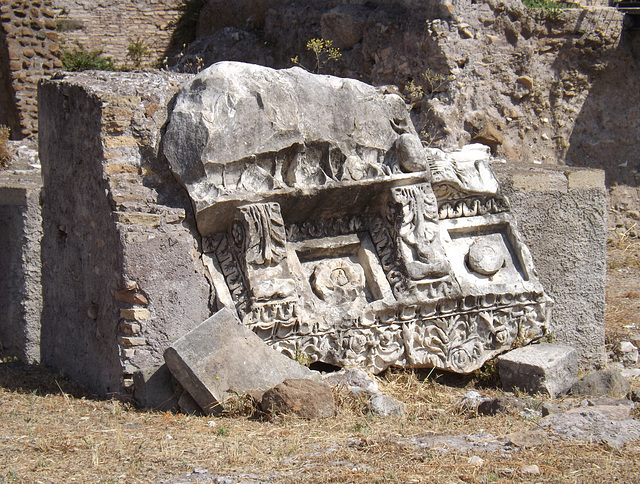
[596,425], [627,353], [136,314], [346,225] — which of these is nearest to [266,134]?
[346,225]

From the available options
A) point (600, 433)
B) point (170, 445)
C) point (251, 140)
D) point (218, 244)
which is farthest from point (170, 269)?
point (600, 433)

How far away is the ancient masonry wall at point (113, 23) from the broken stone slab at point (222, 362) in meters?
10.4

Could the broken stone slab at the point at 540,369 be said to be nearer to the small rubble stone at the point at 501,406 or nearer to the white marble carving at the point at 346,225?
the white marble carving at the point at 346,225

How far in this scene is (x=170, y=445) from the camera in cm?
362

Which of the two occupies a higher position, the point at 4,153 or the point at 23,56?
the point at 23,56

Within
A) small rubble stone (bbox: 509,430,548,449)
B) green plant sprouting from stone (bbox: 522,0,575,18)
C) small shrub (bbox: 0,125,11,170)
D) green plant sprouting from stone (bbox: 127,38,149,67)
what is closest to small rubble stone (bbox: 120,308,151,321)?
small rubble stone (bbox: 509,430,548,449)

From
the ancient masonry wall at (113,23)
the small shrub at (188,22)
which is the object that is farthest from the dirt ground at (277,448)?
the ancient masonry wall at (113,23)

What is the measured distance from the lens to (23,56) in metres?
10.1

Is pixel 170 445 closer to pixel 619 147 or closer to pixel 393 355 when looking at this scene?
pixel 393 355

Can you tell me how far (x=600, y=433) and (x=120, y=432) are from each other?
2197 mm

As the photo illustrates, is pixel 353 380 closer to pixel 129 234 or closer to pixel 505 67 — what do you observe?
pixel 129 234

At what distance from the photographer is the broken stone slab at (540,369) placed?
4742 mm

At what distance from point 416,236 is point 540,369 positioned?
1.06 meters

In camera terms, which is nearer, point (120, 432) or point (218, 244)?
point (120, 432)
